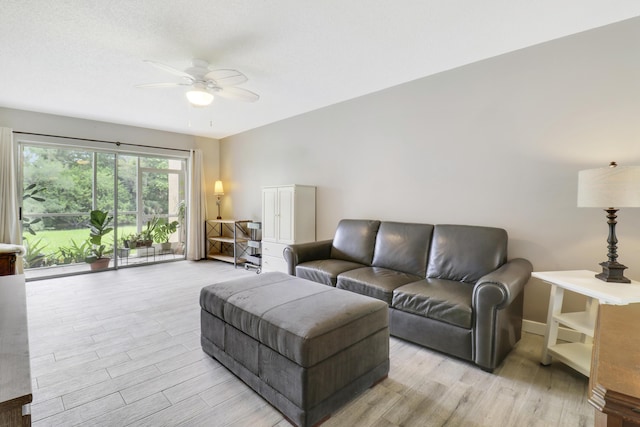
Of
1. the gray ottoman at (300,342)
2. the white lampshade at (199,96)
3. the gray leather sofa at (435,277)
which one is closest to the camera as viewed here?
the gray ottoman at (300,342)

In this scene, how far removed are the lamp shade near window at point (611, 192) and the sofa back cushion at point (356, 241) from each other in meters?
1.88

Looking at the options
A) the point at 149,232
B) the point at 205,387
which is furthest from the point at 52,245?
the point at 205,387

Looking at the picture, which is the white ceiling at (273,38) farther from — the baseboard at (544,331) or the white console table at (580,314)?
the baseboard at (544,331)

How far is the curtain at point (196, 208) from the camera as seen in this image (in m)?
5.88

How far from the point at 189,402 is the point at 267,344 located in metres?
0.61

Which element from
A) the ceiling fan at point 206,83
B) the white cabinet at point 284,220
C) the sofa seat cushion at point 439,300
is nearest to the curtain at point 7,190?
the ceiling fan at point 206,83

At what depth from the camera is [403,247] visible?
308cm

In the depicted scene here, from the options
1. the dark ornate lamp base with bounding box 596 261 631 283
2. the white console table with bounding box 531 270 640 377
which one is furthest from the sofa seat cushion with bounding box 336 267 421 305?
the dark ornate lamp base with bounding box 596 261 631 283

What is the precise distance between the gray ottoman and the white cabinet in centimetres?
204

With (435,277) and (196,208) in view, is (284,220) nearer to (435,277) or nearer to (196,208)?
(435,277)

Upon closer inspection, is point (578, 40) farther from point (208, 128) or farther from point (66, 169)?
point (66, 169)

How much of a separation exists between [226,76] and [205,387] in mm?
2410

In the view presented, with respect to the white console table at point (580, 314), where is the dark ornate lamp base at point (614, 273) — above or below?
above

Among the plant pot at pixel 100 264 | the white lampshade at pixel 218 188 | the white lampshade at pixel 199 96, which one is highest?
the white lampshade at pixel 199 96
